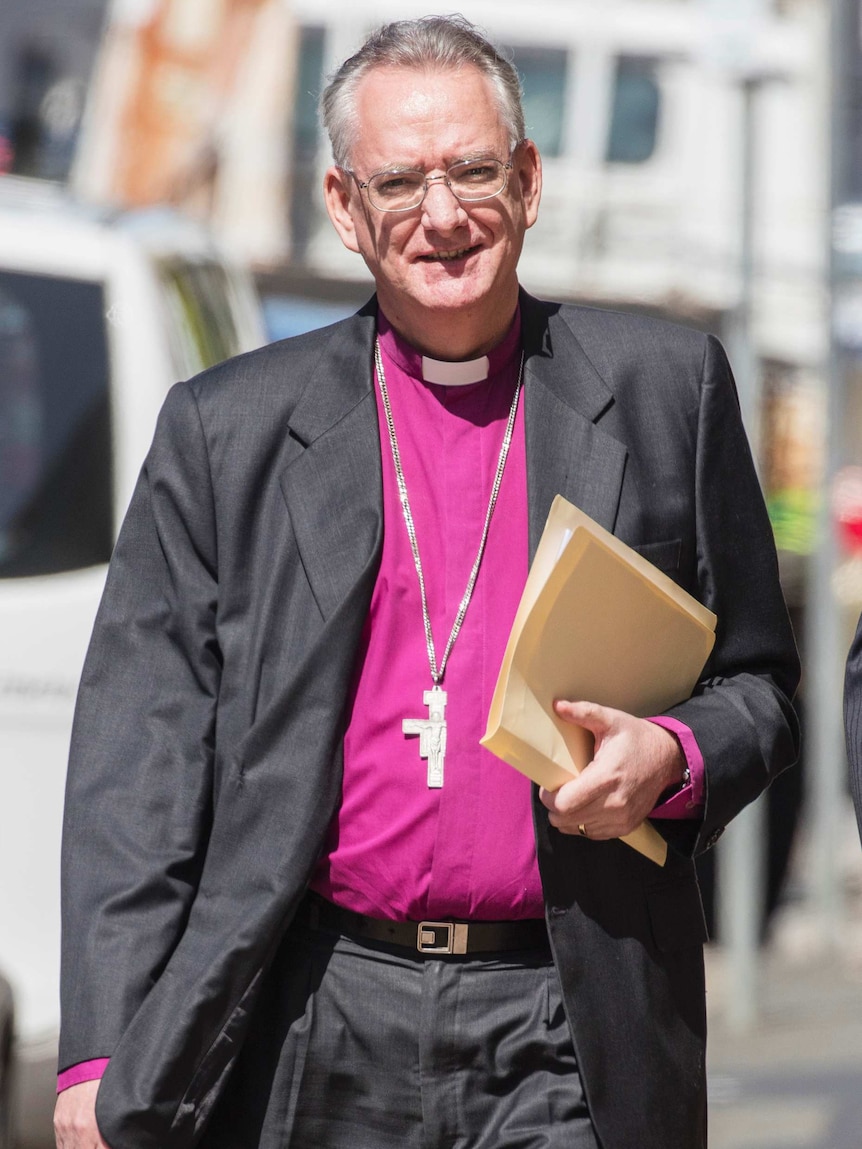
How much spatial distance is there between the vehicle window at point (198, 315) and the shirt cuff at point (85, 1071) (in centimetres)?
292

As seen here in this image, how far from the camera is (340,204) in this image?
2.79 meters

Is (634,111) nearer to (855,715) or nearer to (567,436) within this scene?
(567,436)

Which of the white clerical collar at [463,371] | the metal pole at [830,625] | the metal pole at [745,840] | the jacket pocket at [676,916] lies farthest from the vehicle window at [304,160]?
the jacket pocket at [676,916]

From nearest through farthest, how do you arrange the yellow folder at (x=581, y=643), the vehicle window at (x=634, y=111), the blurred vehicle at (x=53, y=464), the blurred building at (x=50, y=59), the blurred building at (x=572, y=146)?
the yellow folder at (x=581, y=643), the blurred vehicle at (x=53, y=464), the blurred building at (x=572, y=146), the blurred building at (x=50, y=59), the vehicle window at (x=634, y=111)

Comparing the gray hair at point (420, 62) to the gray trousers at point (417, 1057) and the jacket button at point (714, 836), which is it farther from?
the gray trousers at point (417, 1057)

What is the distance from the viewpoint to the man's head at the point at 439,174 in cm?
→ 260

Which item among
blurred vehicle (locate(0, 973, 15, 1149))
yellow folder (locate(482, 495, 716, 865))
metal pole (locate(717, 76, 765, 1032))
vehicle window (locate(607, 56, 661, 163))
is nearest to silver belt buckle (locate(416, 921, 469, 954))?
yellow folder (locate(482, 495, 716, 865))

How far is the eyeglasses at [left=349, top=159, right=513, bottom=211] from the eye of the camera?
8.52ft

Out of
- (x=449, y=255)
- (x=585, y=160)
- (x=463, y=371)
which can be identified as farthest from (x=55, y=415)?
(x=585, y=160)

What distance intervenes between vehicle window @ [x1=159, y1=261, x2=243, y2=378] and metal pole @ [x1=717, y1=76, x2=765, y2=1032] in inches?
119

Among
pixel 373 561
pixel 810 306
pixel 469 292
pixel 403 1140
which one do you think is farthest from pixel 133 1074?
pixel 810 306

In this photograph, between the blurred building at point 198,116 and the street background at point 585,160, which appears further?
the blurred building at point 198,116

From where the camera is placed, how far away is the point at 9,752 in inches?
190

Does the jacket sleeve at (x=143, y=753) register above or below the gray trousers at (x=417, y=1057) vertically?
above
